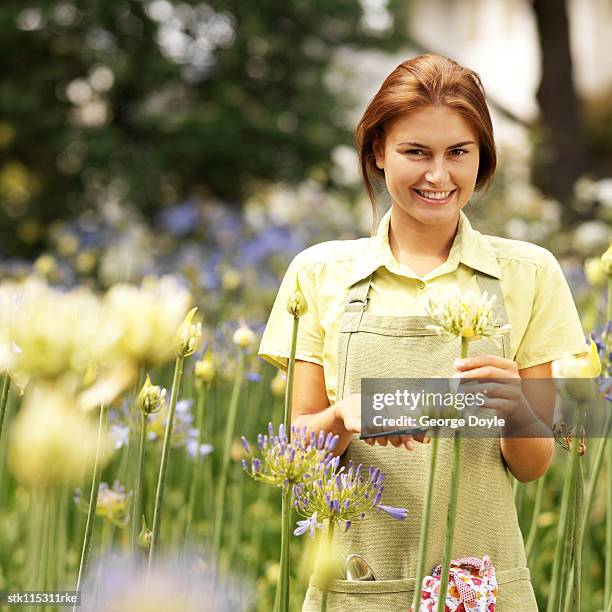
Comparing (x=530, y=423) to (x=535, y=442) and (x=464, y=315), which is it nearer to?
(x=535, y=442)

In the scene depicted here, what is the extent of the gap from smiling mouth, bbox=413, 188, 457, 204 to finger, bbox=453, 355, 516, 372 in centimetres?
30

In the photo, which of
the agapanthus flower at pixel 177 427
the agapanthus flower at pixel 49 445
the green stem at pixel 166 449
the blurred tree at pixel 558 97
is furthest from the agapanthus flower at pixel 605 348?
the blurred tree at pixel 558 97

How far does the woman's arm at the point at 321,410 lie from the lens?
4.00 ft

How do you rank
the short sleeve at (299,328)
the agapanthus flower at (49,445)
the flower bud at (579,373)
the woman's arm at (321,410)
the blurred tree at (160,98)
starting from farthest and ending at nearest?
1. the blurred tree at (160,98)
2. the short sleeve at (299,328)
3. the woman's arm at (321,410)
4. the flower bud at (579,373)
5. the agapanthus flower at (49,445)

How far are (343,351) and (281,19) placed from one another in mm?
5538

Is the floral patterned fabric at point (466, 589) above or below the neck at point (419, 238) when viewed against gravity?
below

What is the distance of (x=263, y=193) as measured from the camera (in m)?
6.73

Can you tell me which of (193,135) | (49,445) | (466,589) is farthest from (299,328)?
(193,135)

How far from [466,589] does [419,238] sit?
0.50 m

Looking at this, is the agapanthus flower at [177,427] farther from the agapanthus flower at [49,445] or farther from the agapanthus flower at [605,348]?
the agapanthus flower at [49,445]

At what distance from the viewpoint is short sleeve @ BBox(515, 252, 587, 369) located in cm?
137

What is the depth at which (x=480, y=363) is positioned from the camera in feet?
3.59

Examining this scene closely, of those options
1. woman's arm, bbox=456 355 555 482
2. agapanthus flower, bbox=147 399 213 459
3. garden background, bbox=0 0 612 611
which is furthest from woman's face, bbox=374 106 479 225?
garden background, bbox=0 0 612 611

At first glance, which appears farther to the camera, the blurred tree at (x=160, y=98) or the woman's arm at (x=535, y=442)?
the blurred tree at (x=160, y=98)
